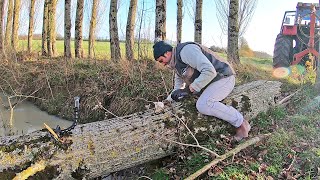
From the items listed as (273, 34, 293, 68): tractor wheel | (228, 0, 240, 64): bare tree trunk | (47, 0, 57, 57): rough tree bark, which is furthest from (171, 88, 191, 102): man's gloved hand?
(47, 0, 57, 57): rough tree bark

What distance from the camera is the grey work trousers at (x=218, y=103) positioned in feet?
13.5

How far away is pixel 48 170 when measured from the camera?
10.8 feet

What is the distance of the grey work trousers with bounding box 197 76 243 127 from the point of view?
4129mm

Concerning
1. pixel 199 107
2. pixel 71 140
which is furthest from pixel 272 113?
pixel 71 140

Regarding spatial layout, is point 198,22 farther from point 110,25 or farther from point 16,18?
point 16,18

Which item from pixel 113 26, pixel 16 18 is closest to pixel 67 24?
pixel 113 26

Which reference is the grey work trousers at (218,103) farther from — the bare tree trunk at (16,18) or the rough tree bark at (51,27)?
the bare tree trunk at (16,18)

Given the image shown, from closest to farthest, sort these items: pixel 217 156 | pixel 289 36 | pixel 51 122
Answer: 1. pixel 217 156
2. pixel 51 122
3. pixel 289 36

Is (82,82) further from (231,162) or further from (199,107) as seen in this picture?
(231,162)

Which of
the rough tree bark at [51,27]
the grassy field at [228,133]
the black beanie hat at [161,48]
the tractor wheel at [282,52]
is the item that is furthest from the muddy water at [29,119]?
the rough tree bark at [51,27]

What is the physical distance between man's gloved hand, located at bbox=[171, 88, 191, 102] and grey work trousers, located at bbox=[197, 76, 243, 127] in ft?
0.77

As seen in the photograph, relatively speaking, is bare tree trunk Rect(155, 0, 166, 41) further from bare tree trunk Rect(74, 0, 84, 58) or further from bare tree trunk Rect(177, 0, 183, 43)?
bare tree trunk Rect(74, 0, 84, 58)

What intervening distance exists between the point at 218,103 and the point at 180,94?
0.48m

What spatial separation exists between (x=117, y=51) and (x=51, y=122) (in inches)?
154
